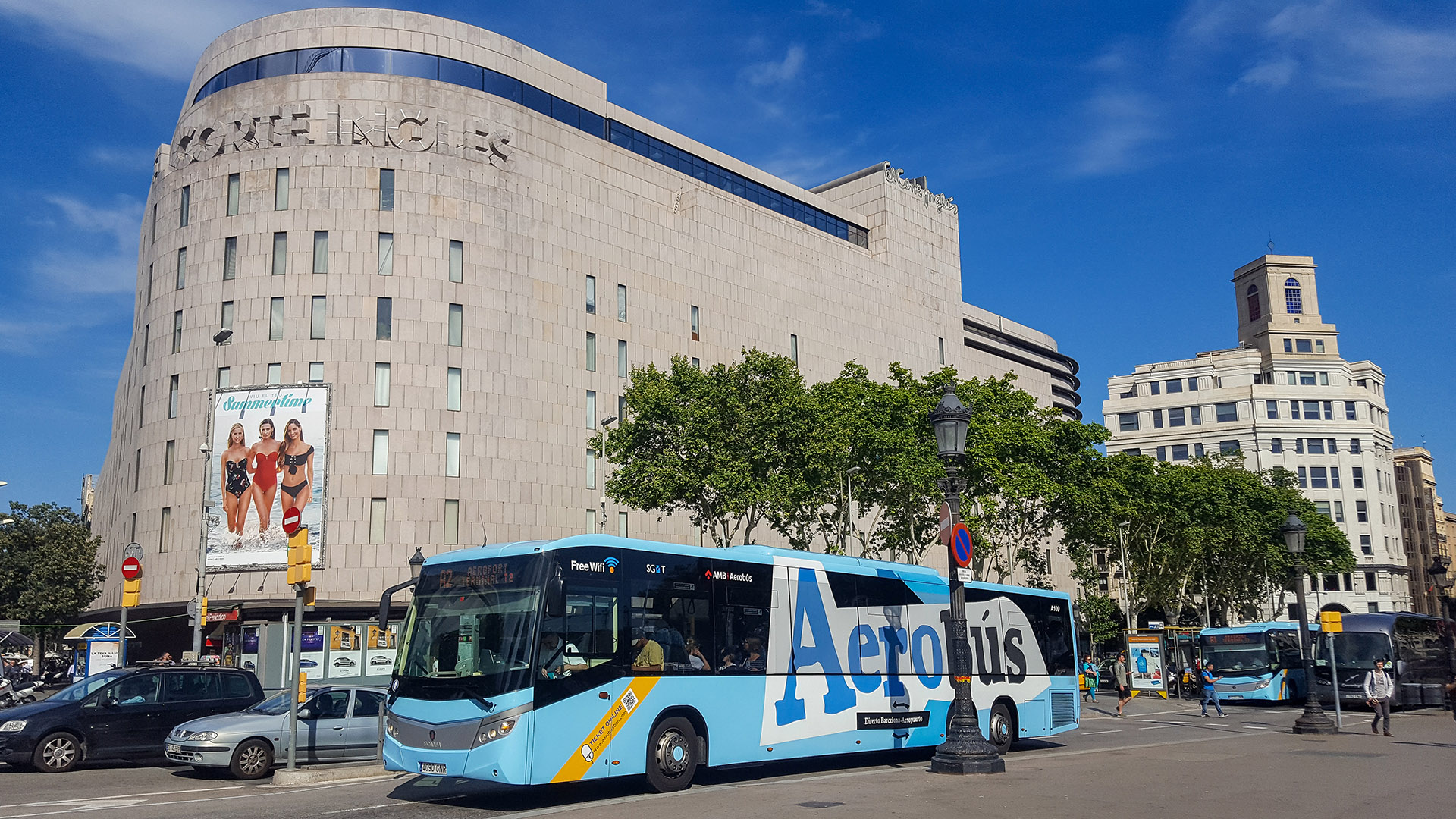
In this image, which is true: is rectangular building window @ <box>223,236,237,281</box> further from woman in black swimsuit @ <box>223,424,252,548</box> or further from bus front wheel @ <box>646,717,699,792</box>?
bus front wheel @ <box>646,717,699,792</box>

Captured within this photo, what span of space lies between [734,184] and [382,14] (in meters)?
23.2

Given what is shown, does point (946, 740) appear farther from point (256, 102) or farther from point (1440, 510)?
point (1440, 510)

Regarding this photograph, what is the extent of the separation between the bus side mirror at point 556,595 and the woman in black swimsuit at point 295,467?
36744mm

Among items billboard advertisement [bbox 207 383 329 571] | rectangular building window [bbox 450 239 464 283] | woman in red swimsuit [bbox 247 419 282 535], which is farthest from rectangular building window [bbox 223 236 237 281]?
rectangular building window [bbox 450 239 464 283]

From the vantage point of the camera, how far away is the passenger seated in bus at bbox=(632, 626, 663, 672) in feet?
45.9

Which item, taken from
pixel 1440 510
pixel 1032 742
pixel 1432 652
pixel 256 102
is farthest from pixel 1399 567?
pixel 256 102

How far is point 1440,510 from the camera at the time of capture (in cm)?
14425

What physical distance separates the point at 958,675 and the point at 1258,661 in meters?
28.6

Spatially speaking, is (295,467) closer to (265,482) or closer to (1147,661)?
(265,482)

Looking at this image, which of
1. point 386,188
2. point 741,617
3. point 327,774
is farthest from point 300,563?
point 386,188

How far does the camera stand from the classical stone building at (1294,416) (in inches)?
3836

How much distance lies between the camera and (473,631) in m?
13.1

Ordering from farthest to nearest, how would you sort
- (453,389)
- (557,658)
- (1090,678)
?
(453,389) → (1090,678) → (557,658)

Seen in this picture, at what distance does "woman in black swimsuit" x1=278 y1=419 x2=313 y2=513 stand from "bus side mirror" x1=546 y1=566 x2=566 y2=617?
36.7 meters
